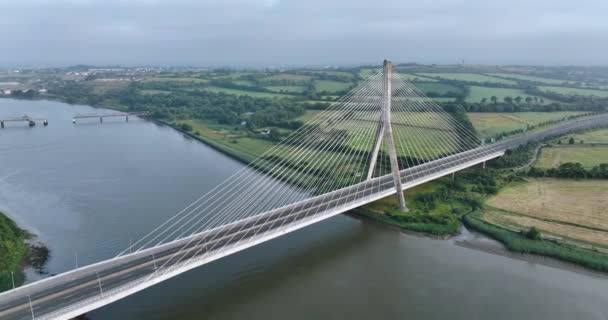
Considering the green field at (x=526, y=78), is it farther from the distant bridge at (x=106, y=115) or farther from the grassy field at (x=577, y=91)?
the distant bridge at (x=106, y=115)

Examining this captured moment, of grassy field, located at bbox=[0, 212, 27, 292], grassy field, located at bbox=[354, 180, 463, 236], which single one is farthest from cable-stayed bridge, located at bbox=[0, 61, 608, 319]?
grassy field, located at bbox=[0, 212, 27, 292]

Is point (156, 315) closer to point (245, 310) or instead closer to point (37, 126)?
point (245, 310)

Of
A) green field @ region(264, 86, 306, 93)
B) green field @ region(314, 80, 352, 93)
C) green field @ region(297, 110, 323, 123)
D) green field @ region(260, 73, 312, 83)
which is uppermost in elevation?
green field @ region(260, 73, 312, 83)

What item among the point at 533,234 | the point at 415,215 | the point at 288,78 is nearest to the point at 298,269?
the point at 415,215

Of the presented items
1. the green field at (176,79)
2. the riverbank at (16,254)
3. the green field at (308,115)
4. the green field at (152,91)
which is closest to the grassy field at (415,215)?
the riverbank at (16,254)

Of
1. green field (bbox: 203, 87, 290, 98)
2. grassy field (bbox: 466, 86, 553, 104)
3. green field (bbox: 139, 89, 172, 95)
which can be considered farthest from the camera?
green field (bbox: 139, 89, 172, 95)

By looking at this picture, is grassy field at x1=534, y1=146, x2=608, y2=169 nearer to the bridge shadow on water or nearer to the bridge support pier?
the bridge support pier
